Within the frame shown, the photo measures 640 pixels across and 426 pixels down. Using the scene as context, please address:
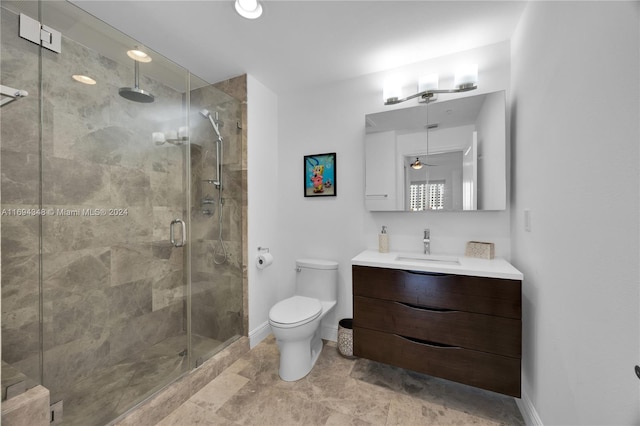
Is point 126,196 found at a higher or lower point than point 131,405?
higher

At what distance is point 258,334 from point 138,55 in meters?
2.32

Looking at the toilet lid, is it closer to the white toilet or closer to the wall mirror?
the white toilet

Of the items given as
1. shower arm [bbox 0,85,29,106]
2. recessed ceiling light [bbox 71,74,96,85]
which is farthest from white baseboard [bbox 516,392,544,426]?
recessed ceiling light [bbox 71,74,96,85]

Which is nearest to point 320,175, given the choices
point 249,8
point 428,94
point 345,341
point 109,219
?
point 428,94

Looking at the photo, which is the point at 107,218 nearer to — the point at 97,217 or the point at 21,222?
the point at 97,217

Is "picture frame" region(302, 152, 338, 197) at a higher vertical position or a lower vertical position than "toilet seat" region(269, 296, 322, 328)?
higher

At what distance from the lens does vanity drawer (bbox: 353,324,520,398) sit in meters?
1.43

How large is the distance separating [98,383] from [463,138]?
299 cm

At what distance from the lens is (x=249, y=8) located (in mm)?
→ 1516

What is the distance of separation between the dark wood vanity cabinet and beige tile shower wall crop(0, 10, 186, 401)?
146 cm

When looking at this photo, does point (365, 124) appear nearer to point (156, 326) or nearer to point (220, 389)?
point (220, 389)

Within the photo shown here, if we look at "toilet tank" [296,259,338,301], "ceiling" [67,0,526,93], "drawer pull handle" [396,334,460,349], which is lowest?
"drawer pull handle" [396,334,460,349]

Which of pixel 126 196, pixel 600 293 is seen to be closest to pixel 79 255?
pixel 126 196

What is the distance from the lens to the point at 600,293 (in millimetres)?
851
